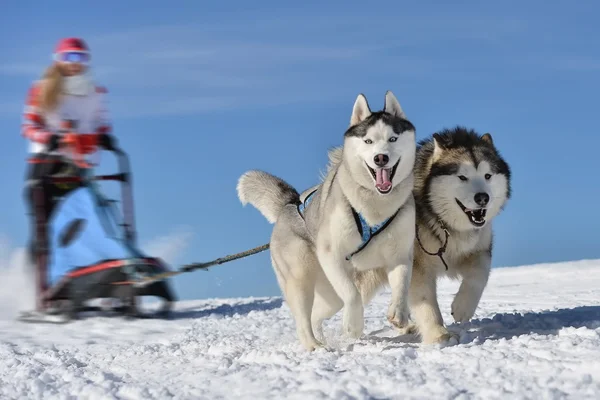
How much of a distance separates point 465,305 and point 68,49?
4.91 metres

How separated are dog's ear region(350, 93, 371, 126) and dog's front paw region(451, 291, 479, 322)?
1345mm

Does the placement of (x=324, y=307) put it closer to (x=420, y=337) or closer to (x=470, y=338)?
(x=420, y=337)

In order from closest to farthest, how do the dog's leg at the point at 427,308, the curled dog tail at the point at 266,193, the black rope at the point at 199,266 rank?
the dog's leg at the point at 427,308, the curled dog tail at the point at 266,193, the black rope at the point at 199,266

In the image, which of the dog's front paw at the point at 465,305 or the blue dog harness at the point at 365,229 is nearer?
the blue dog harness at the point at 365,229

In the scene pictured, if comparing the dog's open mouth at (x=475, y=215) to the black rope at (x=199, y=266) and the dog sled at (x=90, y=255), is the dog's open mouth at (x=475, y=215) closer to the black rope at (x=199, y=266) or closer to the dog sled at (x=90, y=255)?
the black rope at (x=199, y=266)

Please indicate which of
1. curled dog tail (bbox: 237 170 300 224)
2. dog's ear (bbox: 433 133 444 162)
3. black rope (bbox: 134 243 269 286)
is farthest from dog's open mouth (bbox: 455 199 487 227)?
black rope (bbox: 134 243 269 286)

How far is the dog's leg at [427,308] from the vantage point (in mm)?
4766

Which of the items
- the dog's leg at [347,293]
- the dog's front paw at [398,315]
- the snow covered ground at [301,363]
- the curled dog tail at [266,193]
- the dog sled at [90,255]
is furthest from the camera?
the dog sled at [90,255]

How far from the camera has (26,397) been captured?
13.2 feet

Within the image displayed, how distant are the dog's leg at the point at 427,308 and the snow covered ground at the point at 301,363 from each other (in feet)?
0.41

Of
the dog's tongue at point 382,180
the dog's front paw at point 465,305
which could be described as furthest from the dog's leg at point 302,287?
the dog's front paw at point 465,305

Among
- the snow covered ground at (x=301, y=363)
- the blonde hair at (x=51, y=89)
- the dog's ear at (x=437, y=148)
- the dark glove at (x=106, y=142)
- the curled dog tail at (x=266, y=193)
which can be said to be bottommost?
the snow covered ground at (x=301, y=363)

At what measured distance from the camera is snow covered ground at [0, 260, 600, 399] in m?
3.42

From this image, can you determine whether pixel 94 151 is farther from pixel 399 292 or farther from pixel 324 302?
pixel 399 292
